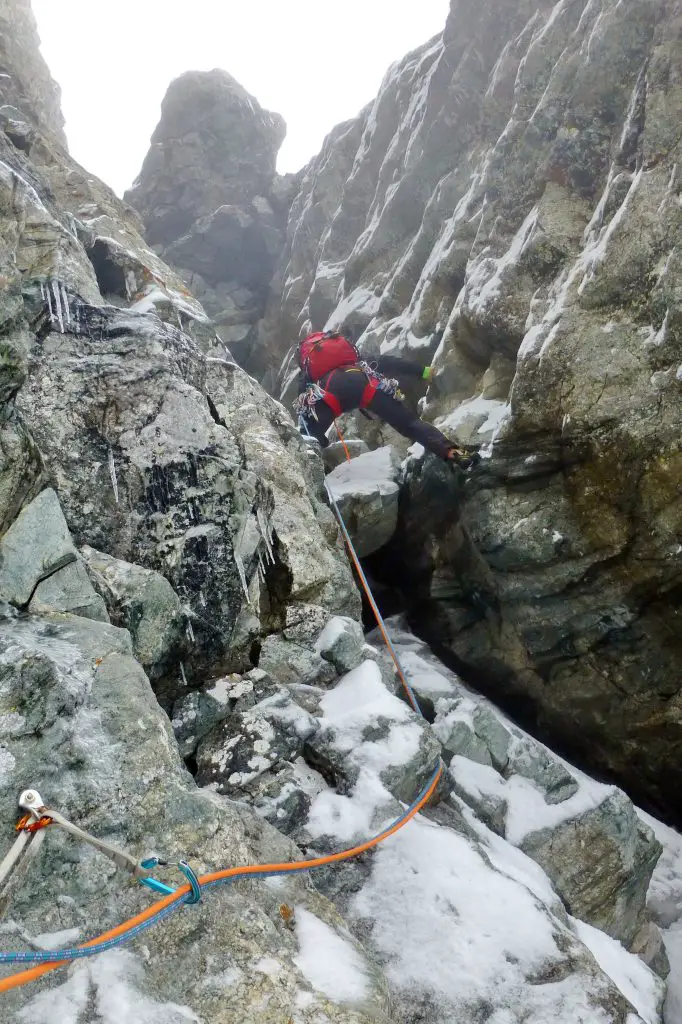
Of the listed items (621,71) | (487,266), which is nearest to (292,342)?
(487,266)

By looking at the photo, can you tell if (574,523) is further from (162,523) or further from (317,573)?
(162,523)

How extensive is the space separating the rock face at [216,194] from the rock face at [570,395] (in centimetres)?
1618

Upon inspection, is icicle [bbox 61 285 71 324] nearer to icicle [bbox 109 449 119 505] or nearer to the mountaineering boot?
icicle [bbox 109 449 119 505]

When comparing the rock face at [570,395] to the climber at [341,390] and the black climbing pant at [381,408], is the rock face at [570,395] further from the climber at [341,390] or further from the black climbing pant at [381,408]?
the climber at [341,390]

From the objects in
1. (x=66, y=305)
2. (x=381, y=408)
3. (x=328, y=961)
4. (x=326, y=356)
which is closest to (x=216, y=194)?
(x=326, y=356)

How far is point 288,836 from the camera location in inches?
189

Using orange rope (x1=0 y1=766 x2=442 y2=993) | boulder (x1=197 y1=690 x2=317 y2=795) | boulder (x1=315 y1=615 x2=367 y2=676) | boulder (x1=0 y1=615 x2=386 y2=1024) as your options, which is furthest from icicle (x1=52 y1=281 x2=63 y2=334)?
orange rope (x1=0 y1=766 x2=442 y2=993)

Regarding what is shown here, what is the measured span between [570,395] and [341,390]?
4174 mm

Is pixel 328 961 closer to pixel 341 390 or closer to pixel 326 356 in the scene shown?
pixel 341 390

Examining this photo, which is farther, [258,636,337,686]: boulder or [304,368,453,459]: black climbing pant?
[304,368,453,459]: black climbing pant

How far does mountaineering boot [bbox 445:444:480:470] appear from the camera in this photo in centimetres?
991

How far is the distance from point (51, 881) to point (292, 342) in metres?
21.9

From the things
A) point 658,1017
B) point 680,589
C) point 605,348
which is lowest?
point 658,1017

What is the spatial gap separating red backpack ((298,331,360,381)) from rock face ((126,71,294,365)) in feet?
53.9
